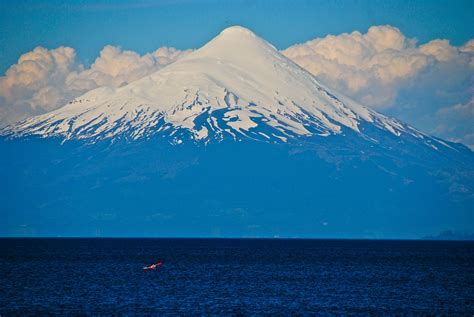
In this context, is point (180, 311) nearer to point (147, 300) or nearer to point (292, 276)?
point (147, 300)

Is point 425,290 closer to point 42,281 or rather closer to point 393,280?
point 393,280

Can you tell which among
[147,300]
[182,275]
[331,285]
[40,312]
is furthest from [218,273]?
[40,312]

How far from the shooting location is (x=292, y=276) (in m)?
124

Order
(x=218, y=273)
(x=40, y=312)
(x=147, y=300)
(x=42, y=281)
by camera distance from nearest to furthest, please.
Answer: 1. (x=40, y=312)
2. (x=147, y=300)
3. (x=42, y=281)
4. (x=218, y=273)

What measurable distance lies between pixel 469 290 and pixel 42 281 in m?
45.1

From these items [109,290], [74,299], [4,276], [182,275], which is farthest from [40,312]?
[182,275]

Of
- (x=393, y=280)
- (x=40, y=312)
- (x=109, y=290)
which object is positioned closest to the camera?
(x=40, y=312)

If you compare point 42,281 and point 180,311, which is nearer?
point 180,311

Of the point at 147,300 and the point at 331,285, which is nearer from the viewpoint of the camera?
the point at 147,300

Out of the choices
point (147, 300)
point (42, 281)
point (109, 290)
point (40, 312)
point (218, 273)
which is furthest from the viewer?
point (218, 273)

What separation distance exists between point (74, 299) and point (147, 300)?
6458mm

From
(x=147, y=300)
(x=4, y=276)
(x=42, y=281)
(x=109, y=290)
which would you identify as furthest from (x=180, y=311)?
(x=4, y=276)

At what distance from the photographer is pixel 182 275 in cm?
12438

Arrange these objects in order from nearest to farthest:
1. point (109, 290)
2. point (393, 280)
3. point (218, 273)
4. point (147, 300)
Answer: point (147, 300) < point (109, 290) < point (393, 280) < point (218, 273)
